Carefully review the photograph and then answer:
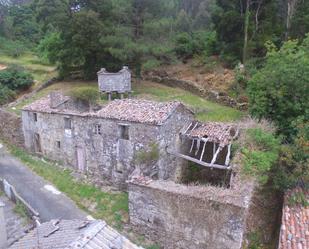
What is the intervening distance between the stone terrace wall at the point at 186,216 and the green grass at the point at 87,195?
1.79 metres

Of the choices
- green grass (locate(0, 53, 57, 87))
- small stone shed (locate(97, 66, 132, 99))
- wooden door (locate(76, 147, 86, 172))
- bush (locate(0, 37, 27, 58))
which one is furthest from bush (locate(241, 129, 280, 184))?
bush (locate(0, 37, 27, 58))

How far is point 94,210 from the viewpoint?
19.2 meters

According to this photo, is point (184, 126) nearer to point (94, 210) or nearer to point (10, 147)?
point (94, 210)

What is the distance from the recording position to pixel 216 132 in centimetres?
2020

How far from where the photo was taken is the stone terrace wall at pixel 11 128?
28.4 m

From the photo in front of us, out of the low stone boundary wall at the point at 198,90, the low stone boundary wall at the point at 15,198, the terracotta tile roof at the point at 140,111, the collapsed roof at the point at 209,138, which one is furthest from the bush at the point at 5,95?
the collapsed roof at the point at 209,138

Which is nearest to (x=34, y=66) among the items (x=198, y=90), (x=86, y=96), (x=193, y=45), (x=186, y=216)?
(x=193, y=45)

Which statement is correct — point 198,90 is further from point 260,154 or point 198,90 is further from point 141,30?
point 260,154

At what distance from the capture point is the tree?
21.7 meters

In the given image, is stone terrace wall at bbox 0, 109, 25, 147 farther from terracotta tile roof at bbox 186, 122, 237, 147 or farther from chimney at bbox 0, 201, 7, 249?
terracotta tile roof at bbox 186, 122, 237, 147

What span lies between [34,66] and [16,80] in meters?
10.9

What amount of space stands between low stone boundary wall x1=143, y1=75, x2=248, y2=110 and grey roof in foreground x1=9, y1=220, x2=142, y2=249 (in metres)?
23.3

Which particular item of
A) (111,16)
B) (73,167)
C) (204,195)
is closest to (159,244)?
(204,195)

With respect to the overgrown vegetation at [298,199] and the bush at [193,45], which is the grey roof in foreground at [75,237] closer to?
the overgrown vegetation at [298,199]
